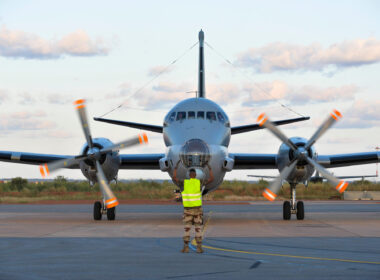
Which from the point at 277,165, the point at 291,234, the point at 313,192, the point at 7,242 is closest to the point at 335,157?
the point at 277,165

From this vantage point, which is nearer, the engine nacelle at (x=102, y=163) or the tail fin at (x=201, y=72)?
the engine nacelle at (x=102, y=163)

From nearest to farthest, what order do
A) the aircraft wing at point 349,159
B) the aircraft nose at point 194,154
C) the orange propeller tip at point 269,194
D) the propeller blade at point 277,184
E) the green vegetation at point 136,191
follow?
the aircraft nose at point 194,154, the orange propeller tip at point 269,194, the propeller blade at point 277,184, the aircraft wing at point 349,159, the green vegetation at point 136,191

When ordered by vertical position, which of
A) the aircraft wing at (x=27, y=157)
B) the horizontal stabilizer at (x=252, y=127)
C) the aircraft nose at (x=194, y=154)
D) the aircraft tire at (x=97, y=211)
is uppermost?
the horizontal stabilizer at (x=252, y=127)

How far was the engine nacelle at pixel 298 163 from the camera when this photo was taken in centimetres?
2167

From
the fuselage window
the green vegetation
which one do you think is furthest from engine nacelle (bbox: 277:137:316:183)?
the green vegetation

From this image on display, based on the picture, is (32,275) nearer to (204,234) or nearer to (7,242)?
(7,242)

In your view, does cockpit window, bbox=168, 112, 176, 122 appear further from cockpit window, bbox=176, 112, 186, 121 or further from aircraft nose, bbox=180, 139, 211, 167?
aircraft nose, bbox=180, 139, 211, 167

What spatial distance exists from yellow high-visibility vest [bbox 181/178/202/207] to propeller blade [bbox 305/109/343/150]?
984cm

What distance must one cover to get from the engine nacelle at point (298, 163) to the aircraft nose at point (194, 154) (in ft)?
18.3

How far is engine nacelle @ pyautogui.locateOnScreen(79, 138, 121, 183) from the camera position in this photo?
847 inches

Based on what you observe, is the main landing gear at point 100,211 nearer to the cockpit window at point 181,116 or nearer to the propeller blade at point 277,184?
the cockpit window at point 181,116

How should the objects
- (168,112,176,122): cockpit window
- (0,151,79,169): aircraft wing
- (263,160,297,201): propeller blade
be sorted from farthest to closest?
(0,151,79,169): aircraft wing → (168,112,176,122): cockpit window → (263,160,297,201): propeller blade

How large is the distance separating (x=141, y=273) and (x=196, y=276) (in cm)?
89

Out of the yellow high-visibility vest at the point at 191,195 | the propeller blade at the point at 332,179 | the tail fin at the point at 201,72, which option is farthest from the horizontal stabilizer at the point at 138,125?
the yellow high-visibility vest at the point at 191,195
